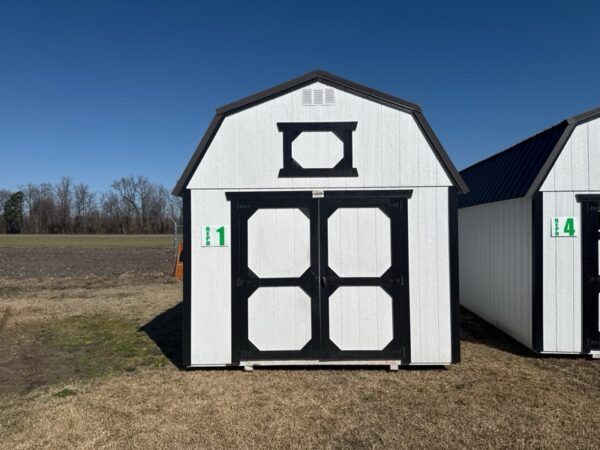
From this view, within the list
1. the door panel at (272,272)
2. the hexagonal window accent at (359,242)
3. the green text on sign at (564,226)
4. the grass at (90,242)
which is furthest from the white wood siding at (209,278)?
the grass at (90,242)

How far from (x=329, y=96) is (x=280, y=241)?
7.64ft

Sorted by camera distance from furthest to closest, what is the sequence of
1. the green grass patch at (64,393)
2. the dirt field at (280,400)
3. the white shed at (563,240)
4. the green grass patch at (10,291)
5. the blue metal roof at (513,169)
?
the green grass patch at (10,291), the blue metal roof at (513,169), the white shed at (563,240), the green grass patch at (64,393), the dirt field at (280,400)

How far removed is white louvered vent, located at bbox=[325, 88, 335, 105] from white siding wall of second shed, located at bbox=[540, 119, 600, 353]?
3718 millimetres

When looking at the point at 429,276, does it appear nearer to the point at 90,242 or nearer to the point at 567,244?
the point at 567,244

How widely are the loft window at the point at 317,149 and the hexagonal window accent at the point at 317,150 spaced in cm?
2

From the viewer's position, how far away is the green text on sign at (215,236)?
5.40 meters

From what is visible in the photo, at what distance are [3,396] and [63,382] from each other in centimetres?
67

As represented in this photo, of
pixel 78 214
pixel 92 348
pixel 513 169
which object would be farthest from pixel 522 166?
pixel 78 214

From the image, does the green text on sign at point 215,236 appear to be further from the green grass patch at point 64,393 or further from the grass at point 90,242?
the grass at point 90,242

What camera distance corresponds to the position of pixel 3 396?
15.5 ft

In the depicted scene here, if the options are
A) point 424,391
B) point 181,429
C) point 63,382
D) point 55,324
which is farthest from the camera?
point 55,324

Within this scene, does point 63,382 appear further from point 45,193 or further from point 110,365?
point 45,193

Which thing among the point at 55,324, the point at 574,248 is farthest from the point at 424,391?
the point at 55,324

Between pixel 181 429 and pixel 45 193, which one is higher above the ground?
pixel 45 193
